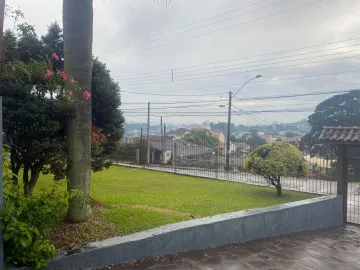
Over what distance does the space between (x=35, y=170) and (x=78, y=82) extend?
1.74 metres

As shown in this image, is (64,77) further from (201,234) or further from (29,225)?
(201,234)

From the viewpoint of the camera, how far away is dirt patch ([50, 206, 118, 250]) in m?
3.83

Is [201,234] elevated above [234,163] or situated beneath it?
situated beneath

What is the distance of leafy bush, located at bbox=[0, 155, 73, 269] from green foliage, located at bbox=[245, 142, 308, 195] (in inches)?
253

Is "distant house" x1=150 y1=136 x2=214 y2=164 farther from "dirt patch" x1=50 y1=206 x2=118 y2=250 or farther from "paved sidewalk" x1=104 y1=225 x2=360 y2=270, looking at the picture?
"dirt patch" x1=50 y1=206 x2=118 y2=250

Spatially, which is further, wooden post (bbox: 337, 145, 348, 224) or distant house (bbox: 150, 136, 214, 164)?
distant house (bbox: 150, 136, 214, 164)

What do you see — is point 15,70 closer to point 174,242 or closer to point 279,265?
point 174,242

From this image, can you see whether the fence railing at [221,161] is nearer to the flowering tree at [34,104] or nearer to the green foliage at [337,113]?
the flowering tree at [34,104]

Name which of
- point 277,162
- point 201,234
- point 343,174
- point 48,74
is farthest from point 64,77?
point 343,174

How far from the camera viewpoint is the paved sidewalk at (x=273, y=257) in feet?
12.6

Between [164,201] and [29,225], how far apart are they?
379cm

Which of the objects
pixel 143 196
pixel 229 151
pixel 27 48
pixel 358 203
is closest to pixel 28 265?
pixel 27 48

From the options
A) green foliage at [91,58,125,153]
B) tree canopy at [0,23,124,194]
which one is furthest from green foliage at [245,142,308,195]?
tree canopy at [0,23,124,194]

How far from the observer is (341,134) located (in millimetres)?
7016
